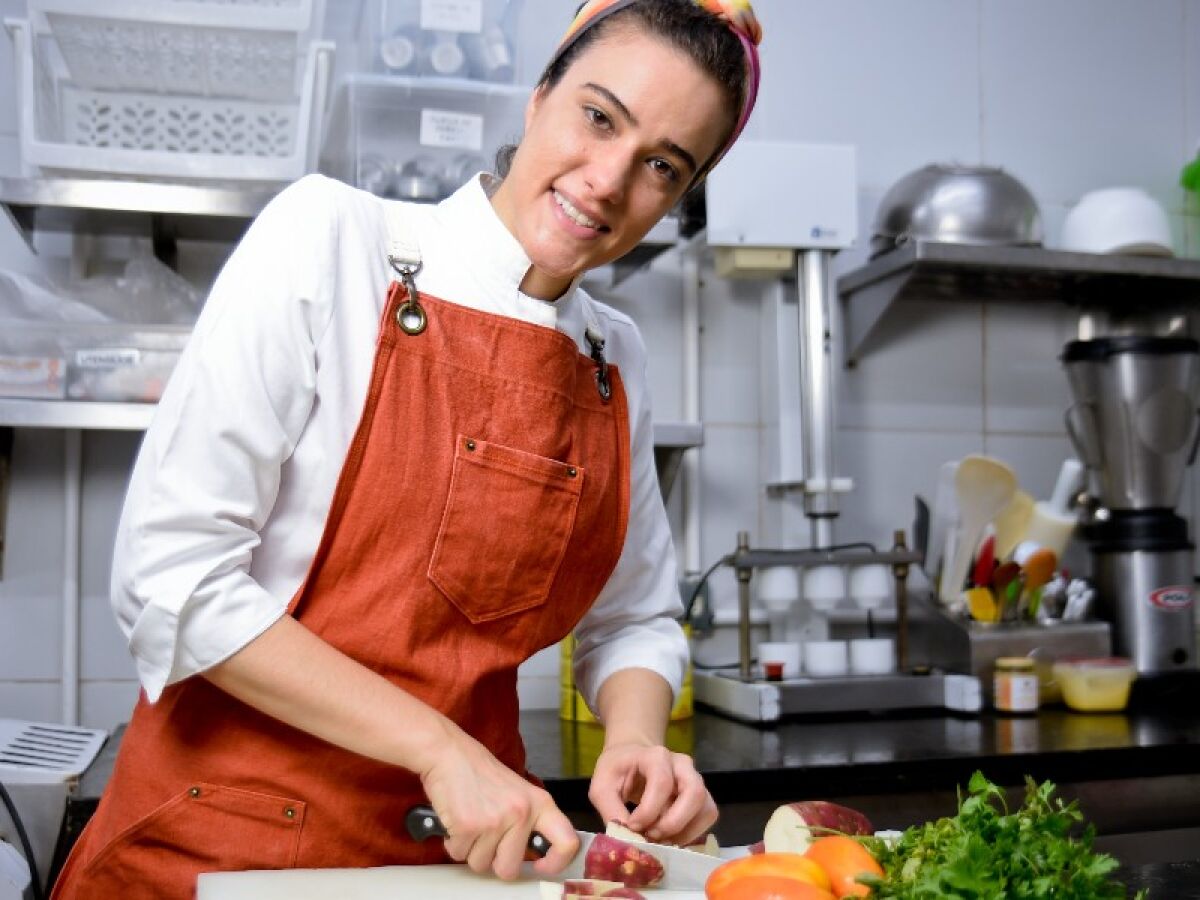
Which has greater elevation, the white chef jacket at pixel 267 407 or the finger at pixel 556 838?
the white chef jacket at pixel 267 407

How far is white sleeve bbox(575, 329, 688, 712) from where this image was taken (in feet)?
3.84

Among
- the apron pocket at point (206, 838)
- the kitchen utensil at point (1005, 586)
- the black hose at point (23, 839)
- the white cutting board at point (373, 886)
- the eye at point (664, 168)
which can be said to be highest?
the eye at point (664, 168)

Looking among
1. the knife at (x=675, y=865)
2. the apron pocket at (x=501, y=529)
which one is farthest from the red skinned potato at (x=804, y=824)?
the apron pocket at (x=501, y=529)

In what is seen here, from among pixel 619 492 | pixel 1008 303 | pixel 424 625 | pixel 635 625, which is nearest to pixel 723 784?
pixel 635 625

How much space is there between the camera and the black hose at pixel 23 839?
1319 mm

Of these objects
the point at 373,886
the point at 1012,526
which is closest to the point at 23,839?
the point at 373,886

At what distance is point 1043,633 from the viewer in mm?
1981

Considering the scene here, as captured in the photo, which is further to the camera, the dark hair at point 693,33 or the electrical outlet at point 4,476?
the electrical outlet at point 4,476

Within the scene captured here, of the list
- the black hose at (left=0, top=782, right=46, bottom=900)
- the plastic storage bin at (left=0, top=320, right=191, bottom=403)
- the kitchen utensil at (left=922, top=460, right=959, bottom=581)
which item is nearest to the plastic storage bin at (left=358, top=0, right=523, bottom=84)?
the plastic storage bin at (left=0, top=320, right=191, bottom=403)

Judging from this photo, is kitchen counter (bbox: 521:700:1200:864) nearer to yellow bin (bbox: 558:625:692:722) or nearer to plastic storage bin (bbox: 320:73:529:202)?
yellow bin (bbox: 558:625:692:722)

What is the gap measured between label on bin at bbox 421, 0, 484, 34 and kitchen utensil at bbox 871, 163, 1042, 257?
780mm

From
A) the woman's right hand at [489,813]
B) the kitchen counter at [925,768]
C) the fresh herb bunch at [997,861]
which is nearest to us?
the fresh herb bunch at [997,861]

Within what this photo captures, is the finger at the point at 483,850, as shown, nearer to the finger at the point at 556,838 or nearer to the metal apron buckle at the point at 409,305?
the finger at the point at 556,838

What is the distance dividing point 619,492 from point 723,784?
48cm
